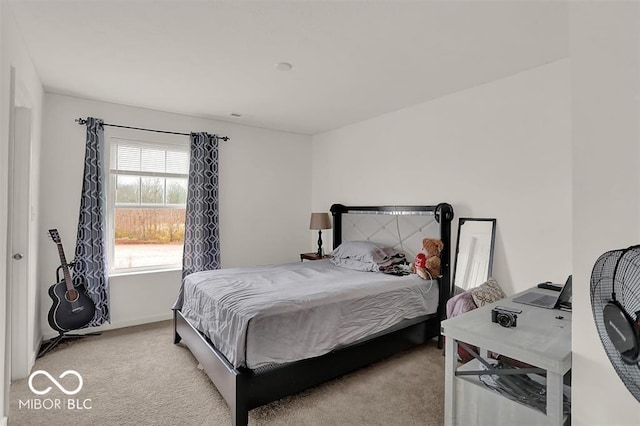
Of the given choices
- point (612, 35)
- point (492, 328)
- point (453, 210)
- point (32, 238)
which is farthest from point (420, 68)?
point (32, 238)

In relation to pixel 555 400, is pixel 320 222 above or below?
above

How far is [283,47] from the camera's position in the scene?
241 centimetres

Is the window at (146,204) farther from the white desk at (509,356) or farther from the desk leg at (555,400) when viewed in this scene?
the desk leg at (555,400)

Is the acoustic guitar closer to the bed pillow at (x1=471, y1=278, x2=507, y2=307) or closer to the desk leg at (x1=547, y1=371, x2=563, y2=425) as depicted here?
the bed pillow at (x1=471, y1=278, x2=507, y2=307)

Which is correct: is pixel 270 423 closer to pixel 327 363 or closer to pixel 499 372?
pixel 327 363

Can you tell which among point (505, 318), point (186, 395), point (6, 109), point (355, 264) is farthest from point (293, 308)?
point (6, 109)

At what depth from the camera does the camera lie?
5.38 feet

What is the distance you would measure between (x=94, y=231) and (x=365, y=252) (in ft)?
9.74

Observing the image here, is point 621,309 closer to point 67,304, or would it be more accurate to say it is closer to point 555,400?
point 555,400

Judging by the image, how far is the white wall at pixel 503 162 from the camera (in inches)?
103

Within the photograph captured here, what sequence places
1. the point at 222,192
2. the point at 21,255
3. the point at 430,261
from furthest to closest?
the point at 222,192 → the point at 430,261 → the point at 21,255

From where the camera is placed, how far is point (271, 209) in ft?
16.2

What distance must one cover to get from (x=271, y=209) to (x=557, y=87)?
3620 mm

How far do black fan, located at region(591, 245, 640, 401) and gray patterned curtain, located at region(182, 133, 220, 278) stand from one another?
12.9 ft
